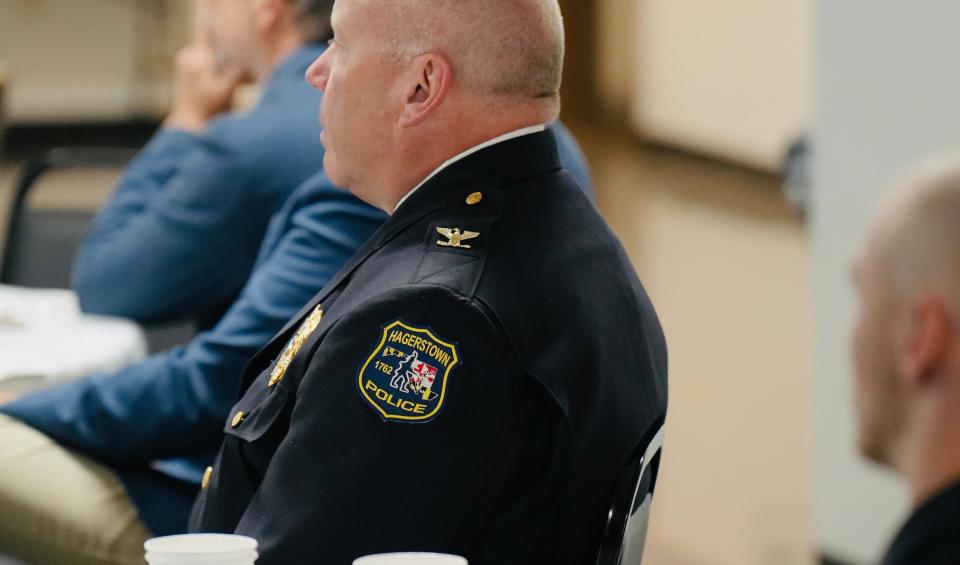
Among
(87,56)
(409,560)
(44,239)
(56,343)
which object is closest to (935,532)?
(409,560)

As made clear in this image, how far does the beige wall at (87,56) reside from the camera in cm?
769

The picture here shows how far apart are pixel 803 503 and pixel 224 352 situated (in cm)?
227

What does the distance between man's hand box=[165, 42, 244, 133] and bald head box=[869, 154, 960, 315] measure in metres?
1.81

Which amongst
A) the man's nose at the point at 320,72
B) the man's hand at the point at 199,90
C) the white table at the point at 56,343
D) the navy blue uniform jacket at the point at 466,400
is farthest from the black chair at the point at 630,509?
the man's hand at the point at 199,90

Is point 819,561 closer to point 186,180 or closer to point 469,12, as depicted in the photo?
point 186,180

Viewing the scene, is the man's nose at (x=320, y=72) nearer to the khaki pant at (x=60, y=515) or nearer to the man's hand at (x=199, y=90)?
the khaki pant at (x=60, y=515)

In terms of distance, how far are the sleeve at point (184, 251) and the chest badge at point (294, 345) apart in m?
0.73

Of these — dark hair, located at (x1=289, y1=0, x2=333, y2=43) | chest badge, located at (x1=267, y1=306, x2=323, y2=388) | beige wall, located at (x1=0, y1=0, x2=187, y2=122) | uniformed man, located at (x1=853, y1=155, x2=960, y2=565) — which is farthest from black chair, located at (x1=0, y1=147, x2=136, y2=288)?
beige wall, located at (x1=0, y1=0, x2=187, y2=122)

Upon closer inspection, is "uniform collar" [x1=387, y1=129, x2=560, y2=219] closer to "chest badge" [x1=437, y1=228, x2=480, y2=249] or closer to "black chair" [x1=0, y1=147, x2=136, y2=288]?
"chest badge" [x1=437, y1=228, x2=480, y2=249]

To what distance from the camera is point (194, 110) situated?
2.83 meters

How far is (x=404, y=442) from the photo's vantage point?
1338mm

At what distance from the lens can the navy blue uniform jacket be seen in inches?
52.6

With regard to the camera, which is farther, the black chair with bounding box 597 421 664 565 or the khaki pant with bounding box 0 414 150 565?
the khaki pant with bounding box 0 414 150 565

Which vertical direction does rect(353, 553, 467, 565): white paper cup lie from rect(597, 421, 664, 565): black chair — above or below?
above
